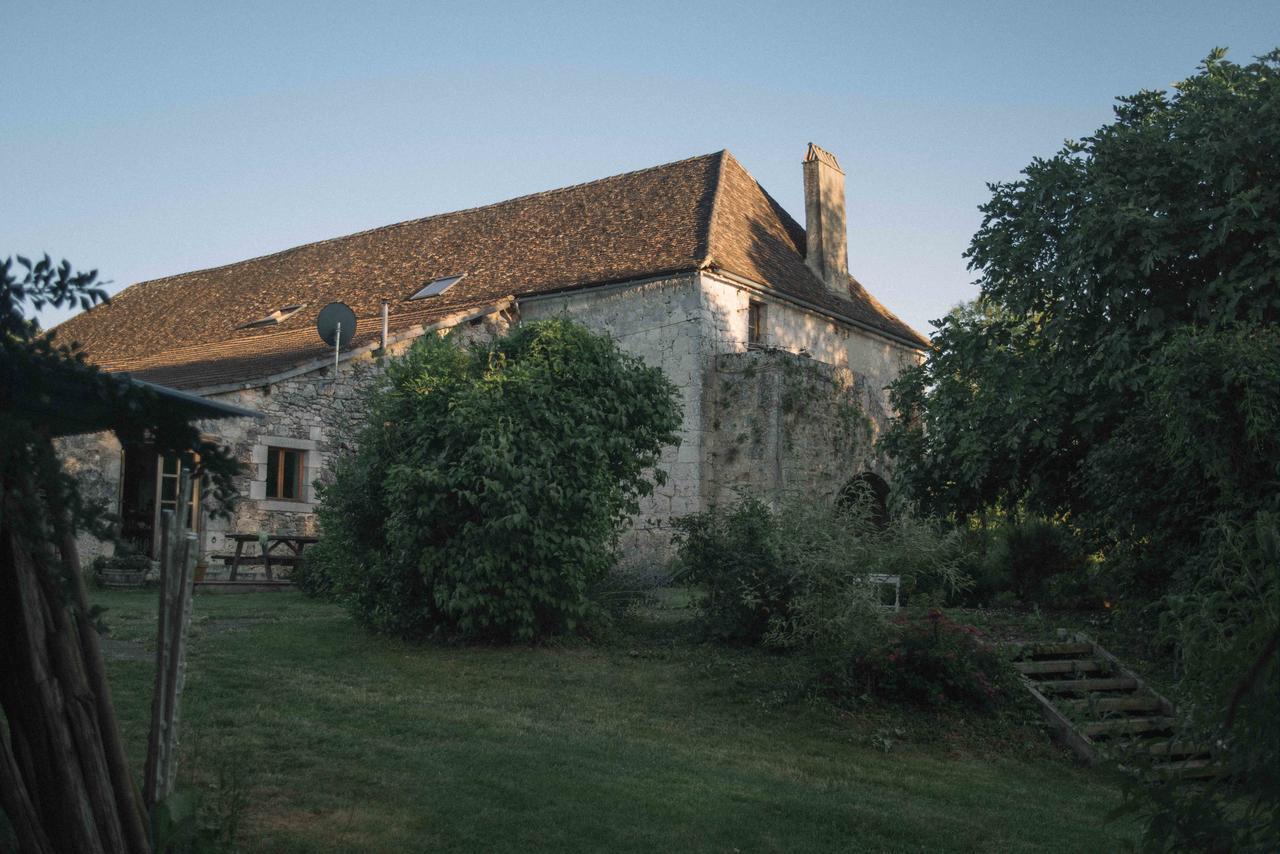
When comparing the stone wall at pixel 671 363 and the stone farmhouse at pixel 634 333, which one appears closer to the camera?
the stone farmhouse at pixel 634 333

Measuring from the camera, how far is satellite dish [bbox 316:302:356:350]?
17.6 metres

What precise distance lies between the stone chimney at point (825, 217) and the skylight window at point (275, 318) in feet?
36.4

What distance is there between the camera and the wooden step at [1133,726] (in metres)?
8.94

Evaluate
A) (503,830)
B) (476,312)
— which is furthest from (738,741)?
(476,312)

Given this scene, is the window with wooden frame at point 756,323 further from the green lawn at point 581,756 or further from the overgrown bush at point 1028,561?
the green lawn at point 581,756

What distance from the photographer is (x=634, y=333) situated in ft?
65.4

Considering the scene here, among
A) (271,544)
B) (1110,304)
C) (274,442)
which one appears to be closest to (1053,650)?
(1110,304)

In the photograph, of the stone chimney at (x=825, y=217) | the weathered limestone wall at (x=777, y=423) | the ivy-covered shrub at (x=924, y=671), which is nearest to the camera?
the ivy-covered shrub at (x=924, y=671)

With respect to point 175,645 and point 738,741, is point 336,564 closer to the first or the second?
point 738,741

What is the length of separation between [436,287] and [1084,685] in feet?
51.0

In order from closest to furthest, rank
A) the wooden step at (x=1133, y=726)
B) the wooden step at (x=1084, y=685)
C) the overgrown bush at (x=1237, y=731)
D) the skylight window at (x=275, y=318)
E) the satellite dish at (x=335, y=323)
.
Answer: the overgrown bush at (x=1237, y=731)
the wooden step at (x=1133, y=726)
the wooden step at (x=1084, y=685)
the satellite dish at (x=335, y=323)
the skylight window at (x=275, y=318)

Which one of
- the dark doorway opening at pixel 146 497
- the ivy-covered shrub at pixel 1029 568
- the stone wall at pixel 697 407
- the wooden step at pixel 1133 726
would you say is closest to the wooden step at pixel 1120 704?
the wooden step at pixel 1133 726

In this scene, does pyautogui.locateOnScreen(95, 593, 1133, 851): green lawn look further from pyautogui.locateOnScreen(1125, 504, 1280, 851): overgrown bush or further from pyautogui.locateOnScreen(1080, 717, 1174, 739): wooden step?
pyautogui.locateOnScreen(1125, 504, 1280, 851): overgrown bush

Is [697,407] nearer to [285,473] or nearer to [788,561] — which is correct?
[285,473]
